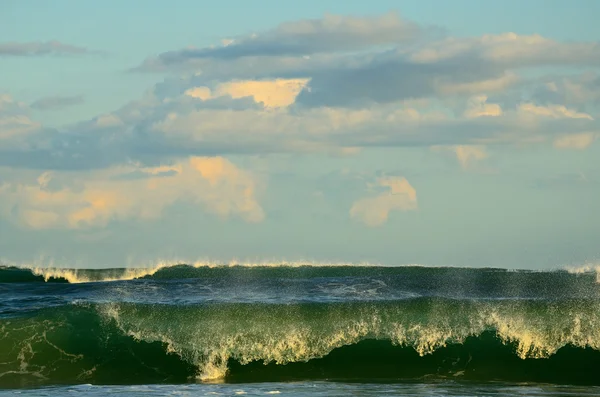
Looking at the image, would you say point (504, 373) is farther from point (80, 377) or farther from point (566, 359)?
point (80, 377)

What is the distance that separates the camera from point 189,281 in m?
49.8

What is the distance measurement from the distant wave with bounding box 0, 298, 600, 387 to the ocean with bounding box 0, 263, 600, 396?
0.04m

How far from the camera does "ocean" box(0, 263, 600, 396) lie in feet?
74.6

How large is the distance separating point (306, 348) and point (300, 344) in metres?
0.28

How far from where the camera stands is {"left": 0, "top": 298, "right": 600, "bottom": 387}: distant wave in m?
25.2

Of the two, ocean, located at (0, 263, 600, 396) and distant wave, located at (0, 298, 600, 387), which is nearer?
ocean, located at (0, 263, 600, 396)

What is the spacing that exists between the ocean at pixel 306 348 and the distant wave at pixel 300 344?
0.13 ft

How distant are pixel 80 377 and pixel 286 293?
17.4 m

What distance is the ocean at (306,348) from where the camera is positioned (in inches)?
896

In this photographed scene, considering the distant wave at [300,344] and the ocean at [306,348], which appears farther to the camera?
the distant wave at [300,344]

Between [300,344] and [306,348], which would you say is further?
[300,344]

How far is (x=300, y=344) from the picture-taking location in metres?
27.3

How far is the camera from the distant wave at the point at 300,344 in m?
25.2

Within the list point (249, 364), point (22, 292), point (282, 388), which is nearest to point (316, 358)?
point (249, 364)
